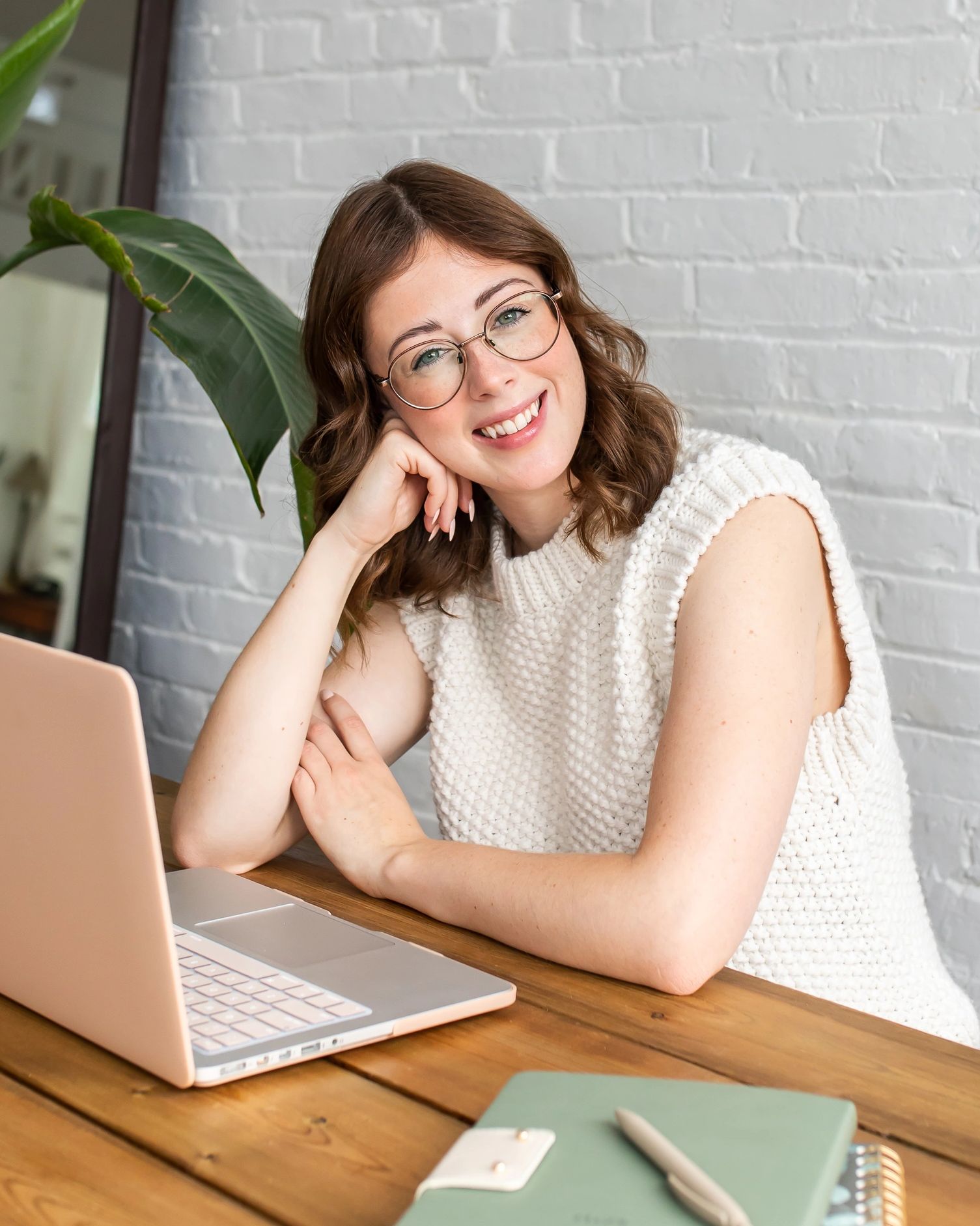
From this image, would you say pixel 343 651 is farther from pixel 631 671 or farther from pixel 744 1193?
pixel 744 1193

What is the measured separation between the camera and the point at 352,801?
1212 millimetres

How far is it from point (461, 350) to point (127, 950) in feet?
2.68

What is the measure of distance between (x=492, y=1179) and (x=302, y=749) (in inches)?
30.5

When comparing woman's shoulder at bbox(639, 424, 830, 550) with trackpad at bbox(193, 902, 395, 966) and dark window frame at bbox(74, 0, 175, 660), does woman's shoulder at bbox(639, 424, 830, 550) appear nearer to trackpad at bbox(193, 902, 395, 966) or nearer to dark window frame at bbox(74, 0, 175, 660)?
trackpad at bbox(193, 902, 395, 966)

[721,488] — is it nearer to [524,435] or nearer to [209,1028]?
[524,435]

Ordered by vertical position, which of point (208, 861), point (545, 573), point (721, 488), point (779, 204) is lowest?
point (208, 861)

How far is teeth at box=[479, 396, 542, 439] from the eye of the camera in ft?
4.45

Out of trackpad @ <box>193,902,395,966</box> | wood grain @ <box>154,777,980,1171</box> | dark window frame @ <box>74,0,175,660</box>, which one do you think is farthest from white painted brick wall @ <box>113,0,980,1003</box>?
trackpad @ <box>193,902,395,966</box>

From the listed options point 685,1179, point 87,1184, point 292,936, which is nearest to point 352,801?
point 292,936

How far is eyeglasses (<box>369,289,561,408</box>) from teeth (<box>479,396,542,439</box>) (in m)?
0.05

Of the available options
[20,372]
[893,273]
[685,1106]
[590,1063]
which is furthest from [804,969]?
[20,372]

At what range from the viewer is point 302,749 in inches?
51.7

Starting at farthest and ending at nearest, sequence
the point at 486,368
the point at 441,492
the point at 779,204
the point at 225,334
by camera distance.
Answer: the point at 779,204 → the point at 225,334 → the point at 441,492 → the point at 486,368

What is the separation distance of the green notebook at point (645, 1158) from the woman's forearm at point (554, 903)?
9.9 inches
